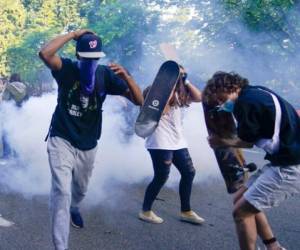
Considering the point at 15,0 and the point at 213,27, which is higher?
the point at 213,27

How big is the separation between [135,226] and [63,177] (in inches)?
46.3

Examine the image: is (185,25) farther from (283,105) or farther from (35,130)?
(283,105)

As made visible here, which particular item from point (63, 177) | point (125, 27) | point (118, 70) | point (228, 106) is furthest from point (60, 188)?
point (125, 27)

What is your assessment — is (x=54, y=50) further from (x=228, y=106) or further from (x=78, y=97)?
(x=228, y=106)

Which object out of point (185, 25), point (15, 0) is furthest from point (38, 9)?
point (185, 25)

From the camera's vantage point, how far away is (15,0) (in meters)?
29.0

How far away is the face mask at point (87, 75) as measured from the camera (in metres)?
3.48

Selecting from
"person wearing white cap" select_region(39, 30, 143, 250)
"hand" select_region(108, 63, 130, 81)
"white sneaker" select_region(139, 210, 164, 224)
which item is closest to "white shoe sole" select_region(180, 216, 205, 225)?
"white sneaker" select_region(139, 210, 164, 224)

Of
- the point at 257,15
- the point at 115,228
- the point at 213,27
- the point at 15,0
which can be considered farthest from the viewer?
the point at 15,0

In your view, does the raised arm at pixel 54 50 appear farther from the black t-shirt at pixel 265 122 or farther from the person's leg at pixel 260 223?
the person's leg at pixel 260 223

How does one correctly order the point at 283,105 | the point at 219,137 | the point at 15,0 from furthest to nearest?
the point at 15,0, the point at 219,137, the point at 283,105

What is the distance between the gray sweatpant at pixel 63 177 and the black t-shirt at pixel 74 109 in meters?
0.07

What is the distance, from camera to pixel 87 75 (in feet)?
11.4

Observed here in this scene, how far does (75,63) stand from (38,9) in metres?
28.5
